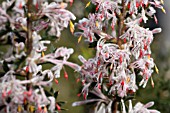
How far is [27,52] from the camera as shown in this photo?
6.10 ft

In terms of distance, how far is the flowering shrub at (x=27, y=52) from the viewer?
1798 mm

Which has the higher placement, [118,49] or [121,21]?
[121,21]

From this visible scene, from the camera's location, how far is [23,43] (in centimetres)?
184

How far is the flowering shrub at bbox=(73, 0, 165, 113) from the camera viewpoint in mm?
2047

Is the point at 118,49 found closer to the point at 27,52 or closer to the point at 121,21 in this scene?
the point at 121,21

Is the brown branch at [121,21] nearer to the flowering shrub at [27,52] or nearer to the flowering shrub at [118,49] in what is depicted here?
the flowering shrub at [118,49]

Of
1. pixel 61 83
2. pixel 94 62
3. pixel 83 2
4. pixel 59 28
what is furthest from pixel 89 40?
pixel 61 83

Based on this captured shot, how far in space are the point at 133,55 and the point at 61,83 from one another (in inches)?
123

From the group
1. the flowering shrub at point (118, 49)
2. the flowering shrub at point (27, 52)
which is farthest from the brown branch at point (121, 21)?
the flowering shrub at point (27, 52)

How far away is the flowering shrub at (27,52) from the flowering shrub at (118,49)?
21 centimetres

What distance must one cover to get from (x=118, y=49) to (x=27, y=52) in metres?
0.39

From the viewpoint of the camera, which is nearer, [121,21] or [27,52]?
[27,52]

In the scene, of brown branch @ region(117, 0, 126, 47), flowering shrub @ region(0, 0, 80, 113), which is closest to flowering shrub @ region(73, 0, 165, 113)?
brown branch @ region(117, 0, 126, 47)

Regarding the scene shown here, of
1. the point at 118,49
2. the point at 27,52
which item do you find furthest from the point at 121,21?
the point at 27,52
